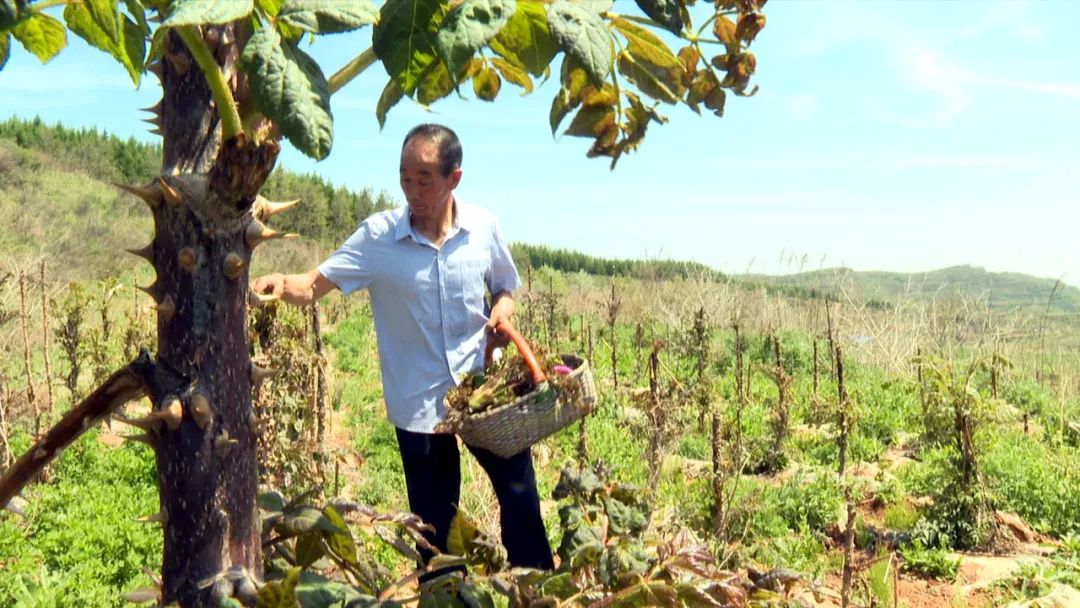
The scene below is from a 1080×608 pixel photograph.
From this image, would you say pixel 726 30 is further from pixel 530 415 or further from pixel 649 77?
pixel 530 415

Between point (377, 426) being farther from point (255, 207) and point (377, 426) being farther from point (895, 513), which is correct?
point (255, 207)

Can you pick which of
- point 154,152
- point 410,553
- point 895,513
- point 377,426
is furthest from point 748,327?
point 154,152

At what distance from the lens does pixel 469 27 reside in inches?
30.5

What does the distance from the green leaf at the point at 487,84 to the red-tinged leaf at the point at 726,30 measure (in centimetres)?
32

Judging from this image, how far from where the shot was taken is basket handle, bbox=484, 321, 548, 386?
8.62 feet

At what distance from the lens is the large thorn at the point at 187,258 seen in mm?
971

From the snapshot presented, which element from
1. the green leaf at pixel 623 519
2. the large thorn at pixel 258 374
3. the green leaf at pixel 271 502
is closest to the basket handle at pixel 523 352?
the green leaf at pixel 623 519

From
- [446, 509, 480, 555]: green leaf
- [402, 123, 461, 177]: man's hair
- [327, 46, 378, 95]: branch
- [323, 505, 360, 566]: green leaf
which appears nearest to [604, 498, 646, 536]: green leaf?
[446, 509, 480, 555]: green leaf

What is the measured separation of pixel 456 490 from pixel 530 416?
55 centimetres

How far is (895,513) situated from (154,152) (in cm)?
4118

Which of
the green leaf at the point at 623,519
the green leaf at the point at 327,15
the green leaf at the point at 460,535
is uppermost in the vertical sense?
the green leaf at the point at 327,15

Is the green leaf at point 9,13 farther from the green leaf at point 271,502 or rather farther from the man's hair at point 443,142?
the man's hair at point 443,142

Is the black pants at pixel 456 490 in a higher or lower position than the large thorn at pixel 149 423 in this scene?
lower

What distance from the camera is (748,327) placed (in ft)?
59.8
